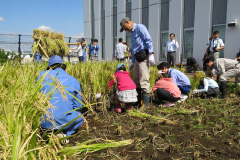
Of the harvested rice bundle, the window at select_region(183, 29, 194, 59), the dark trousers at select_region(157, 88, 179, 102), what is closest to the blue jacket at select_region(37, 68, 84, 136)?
the harvested rice bundle

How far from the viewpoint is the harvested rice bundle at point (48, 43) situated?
402 centimetres

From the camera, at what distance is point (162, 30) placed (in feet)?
42.6

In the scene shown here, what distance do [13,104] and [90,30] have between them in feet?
69.7

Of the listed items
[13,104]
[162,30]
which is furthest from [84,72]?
[162,30]

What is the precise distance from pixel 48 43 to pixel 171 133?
296 cm

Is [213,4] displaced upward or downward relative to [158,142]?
upward

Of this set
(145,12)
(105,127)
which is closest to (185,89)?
(105,127)

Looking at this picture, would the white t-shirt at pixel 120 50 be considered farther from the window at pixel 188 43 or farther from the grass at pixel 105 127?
the window at pixel 188 43

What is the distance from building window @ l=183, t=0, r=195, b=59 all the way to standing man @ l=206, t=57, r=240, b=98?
633 centimetres

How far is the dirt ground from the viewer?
2234 mm

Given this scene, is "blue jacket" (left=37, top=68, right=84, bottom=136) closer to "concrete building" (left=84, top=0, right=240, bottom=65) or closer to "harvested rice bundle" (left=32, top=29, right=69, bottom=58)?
"harvested rice bundle" (left=32, top=29, right=69, bottom=58)

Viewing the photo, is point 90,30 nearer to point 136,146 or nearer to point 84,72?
point 84,72

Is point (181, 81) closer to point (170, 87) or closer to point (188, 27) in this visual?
point (170, 87)

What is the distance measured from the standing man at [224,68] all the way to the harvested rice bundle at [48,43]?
11.8ft
